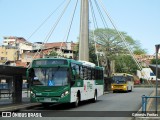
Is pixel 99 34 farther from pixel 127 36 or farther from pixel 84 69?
pixel 84 69

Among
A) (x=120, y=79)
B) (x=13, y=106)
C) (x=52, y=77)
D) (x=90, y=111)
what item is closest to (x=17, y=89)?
(x=13, y=106)

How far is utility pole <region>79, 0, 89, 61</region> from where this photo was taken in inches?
1527

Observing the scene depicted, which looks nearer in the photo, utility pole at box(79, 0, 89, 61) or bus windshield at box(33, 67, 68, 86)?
bus windshield at box(33, 67, 68, 86)

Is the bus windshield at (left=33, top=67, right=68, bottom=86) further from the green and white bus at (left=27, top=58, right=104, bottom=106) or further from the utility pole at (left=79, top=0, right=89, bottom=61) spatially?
the utility pole at (left=79, top=0, right=89, bottom=61)

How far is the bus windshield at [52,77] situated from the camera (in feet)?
65.7

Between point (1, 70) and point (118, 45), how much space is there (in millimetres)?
49404

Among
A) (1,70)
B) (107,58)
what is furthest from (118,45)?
(1,70)

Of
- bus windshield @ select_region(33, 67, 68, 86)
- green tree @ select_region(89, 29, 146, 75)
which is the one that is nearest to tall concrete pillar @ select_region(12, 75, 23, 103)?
bus windshield @ select_region(33, 67, 68, 86)

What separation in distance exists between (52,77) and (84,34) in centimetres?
1914

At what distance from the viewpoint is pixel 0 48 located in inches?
4668

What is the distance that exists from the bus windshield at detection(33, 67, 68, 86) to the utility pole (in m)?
18.6

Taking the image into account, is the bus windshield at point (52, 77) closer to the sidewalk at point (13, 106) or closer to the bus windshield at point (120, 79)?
the sidewalk at point (13, 106)

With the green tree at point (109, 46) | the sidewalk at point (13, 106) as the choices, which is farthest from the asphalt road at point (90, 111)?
the green tree at point (109, 46)

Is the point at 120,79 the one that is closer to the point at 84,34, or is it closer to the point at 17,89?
the point at 84,34
